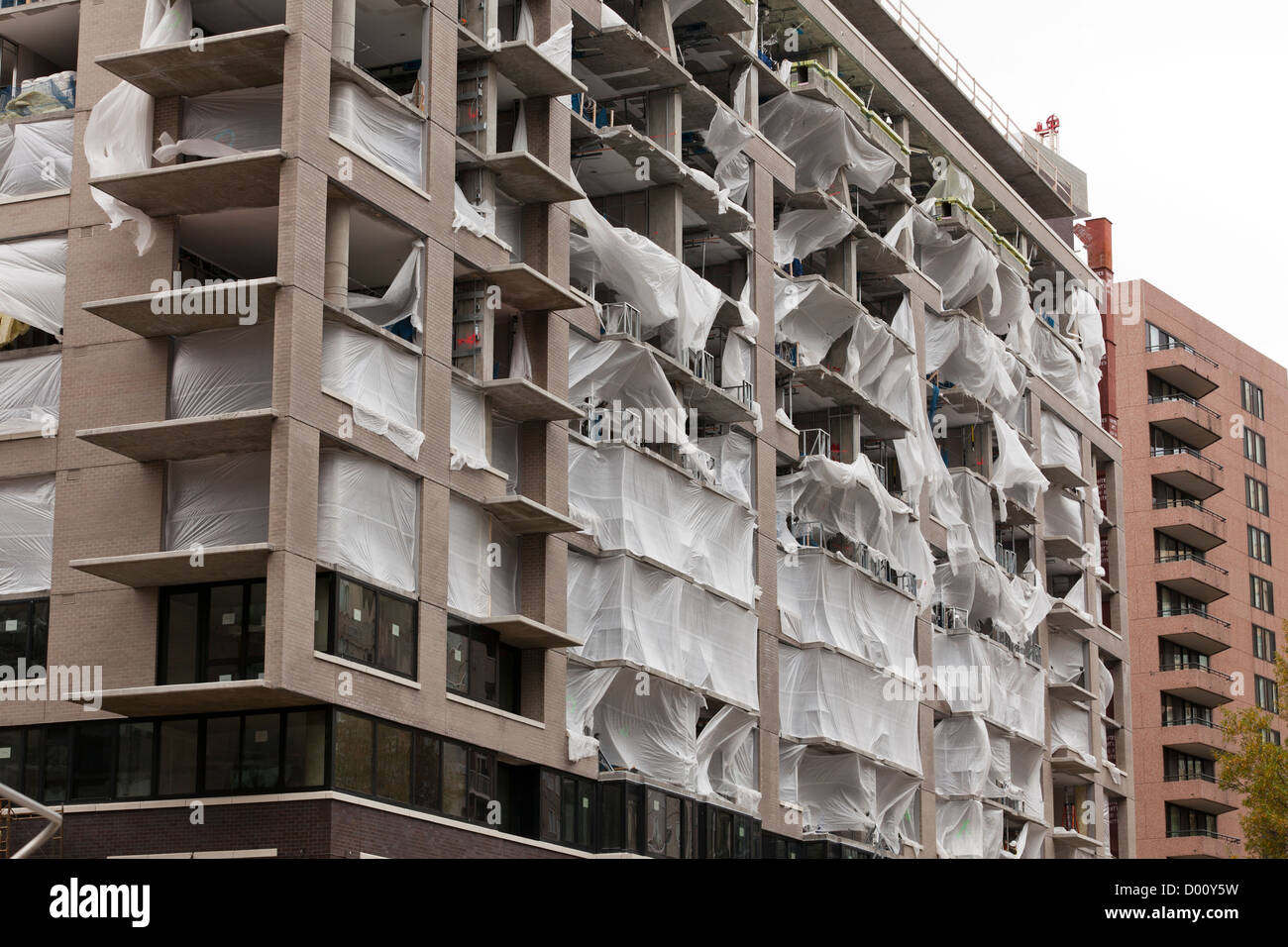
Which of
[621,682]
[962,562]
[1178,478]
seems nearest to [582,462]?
[621,682]

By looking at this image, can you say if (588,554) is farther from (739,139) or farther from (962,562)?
(962,562)

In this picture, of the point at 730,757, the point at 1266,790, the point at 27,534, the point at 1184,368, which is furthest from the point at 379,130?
the point at 1184,368

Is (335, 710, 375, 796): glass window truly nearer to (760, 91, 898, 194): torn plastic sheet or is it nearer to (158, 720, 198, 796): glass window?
(158, 720, 198, 796): glass window

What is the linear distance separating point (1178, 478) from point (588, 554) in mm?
65591

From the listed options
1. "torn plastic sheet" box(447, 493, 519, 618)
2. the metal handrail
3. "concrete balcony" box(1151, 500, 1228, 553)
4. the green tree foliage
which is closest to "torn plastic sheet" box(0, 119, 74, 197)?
"torn plastic sheet" box(447, 493, 519, 618)

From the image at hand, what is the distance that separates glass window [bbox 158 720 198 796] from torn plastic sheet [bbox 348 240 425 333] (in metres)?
9.74

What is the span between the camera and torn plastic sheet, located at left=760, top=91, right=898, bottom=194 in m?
62.2

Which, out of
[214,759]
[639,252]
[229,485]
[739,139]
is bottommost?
[214,759]

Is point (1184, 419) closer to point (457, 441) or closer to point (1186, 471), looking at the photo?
point (1186, 471)

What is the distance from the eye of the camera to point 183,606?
3850 centimetres

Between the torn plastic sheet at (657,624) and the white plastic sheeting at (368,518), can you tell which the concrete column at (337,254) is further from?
the torn plastic sheet at (657,624)

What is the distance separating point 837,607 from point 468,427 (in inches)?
770

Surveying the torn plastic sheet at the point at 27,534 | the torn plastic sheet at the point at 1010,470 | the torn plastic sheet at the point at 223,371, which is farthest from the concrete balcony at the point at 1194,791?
the torn plastic sheet at the point at 27,534
